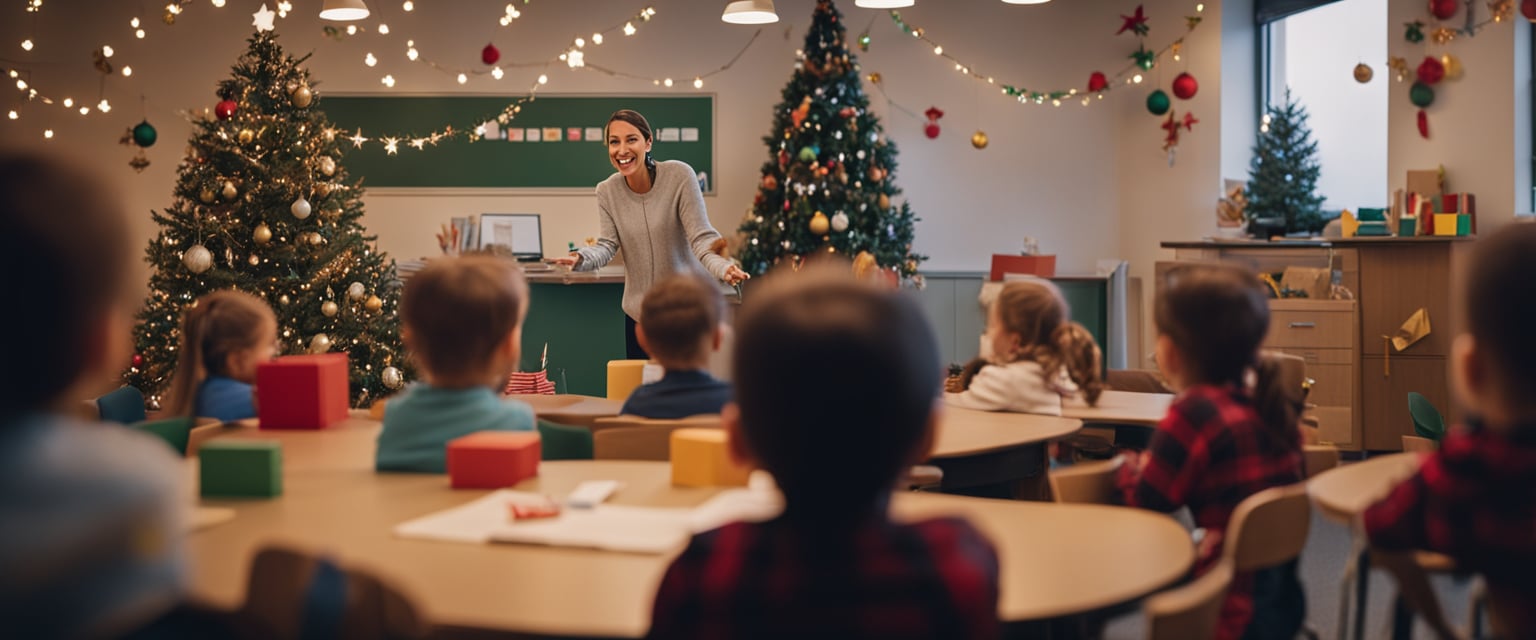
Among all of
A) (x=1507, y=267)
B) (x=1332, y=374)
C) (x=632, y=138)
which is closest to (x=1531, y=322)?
(x=1507, y=267)

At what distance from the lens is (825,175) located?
7117 mm

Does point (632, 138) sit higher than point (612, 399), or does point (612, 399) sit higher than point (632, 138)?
point (632, 138)

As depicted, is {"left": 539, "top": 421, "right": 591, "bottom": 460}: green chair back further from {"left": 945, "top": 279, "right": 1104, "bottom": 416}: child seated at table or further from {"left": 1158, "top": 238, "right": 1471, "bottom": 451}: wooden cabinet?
{"left": 1158, "top": 238, "right": 1471, "bottom": 451}: wooden cabinet

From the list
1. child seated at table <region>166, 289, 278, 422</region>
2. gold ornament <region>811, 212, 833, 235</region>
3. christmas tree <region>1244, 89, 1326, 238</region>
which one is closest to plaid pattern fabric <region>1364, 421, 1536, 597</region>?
child seated at table <region>166, 289, 278, 422</region>

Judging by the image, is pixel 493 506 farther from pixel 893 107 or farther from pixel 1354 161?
pixel 893 107

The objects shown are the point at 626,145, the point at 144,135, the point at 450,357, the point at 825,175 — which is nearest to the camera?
the point at 450,357

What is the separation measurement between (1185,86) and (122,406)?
19.2ft

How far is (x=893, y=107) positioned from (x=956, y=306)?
4.49ft

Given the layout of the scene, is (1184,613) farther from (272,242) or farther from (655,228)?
(272,242)

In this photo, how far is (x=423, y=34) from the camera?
8.17 metres

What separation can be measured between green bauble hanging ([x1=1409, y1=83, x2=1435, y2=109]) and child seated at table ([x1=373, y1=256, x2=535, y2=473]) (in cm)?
518

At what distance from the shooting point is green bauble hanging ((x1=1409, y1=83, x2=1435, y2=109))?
5.92 metres

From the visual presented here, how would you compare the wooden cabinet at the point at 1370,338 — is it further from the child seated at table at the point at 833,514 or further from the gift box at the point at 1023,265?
the child seated at table at the point at 833,514

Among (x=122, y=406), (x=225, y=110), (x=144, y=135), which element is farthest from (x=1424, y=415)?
(x=144, y=135)
